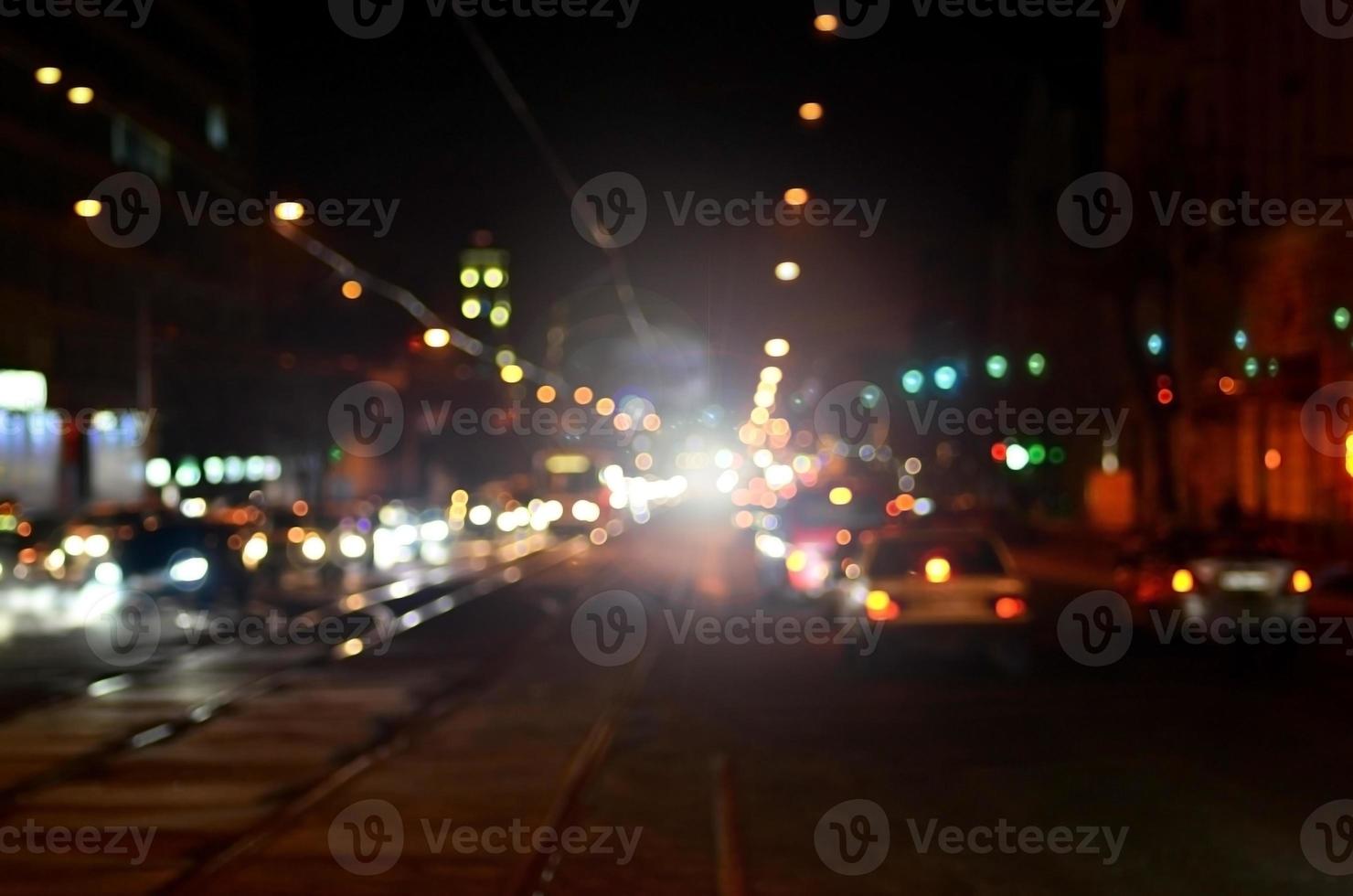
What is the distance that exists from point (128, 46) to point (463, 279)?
108 feet

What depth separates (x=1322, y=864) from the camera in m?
9.88

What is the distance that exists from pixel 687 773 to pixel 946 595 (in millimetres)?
6309

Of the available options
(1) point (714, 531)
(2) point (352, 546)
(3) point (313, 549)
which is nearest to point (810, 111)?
(3) point (313, 549)

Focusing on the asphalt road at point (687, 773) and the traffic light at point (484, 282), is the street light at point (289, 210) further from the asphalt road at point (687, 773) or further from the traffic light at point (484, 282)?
the asphalt road at point (687, 773)

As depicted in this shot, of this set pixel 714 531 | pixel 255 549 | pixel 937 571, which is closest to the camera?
pixel 937 571

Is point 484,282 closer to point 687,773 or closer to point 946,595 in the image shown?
point 946,595

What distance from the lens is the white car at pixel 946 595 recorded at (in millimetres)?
19156

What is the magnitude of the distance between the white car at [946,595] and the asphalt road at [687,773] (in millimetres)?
517

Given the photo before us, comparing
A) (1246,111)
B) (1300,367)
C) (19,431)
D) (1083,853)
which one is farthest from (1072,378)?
(1083,853)

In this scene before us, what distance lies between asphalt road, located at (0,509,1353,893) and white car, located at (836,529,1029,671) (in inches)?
20.3

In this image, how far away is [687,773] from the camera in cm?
1357

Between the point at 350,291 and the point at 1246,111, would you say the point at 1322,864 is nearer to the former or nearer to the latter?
the point at 1246,111

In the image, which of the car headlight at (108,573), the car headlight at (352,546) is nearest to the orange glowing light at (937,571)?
the car headlight at (108,573)

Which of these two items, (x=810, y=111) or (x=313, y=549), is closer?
(x=810, y=111)
